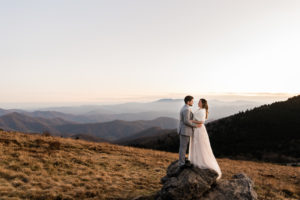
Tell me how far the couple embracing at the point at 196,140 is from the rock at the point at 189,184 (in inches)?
12.3

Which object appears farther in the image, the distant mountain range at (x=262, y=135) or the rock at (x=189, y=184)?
the distant mountain range at (x=262, y=135)

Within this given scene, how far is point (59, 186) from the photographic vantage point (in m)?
10.8

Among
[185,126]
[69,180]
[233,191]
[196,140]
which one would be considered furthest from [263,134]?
[69,180]

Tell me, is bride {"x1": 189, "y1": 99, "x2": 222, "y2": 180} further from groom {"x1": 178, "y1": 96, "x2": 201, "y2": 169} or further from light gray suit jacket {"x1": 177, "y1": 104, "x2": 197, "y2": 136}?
light gray suit jacket {"x1": 177, "y1": 104, "x2": 197, "y2": 136}

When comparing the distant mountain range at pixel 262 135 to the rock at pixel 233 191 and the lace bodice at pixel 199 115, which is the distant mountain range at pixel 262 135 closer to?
the rock at pixel 233 191

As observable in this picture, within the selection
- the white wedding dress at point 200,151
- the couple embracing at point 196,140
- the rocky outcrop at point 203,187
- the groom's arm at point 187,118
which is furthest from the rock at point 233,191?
the groom's arm at point 187,118

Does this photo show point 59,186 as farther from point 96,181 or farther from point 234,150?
point 234,150

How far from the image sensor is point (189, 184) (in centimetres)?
837

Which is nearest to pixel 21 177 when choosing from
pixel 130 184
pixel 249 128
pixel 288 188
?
pixel 130 184

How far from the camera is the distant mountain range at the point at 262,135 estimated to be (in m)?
41.0

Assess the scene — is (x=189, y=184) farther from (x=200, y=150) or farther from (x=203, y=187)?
(x=200, y=150)

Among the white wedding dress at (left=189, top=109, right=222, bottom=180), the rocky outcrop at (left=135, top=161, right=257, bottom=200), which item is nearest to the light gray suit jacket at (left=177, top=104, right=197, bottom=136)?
the white wedding dress at (left=189, top=109, right=222, bottom=180)

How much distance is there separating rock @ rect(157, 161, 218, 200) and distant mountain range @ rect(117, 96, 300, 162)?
35.1 metres

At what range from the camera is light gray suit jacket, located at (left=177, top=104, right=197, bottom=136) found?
872 centimetres
